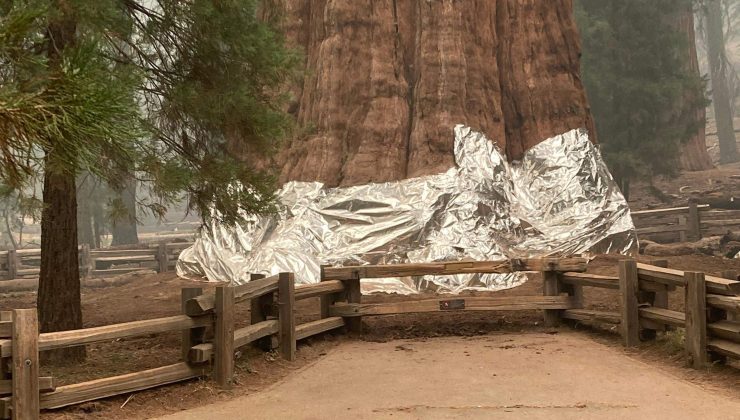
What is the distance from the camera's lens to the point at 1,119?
3932 millimetres

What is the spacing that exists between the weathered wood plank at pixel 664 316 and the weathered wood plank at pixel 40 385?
626cm

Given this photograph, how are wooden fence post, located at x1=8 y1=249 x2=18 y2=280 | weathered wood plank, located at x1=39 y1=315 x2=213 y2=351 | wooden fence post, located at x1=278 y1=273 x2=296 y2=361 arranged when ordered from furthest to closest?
wooden fence post, located at x1=8 y1=249 x2=18 y2=280 → wooden fence post, located at x1=278 y1=273 x2=296 y2=361 → weathered wood plank, located at x1=39 y1=315 x2=213 y2=351

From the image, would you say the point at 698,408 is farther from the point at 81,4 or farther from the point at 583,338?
the point at 81,4

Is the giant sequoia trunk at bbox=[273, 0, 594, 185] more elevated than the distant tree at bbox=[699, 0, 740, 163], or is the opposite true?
the distant tree at bbox=[699, 0, 740, 163]

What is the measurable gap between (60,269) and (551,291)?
256 inches

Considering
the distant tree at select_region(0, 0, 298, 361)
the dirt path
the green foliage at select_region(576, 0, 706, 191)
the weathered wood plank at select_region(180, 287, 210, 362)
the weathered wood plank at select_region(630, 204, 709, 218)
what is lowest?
the dirt path

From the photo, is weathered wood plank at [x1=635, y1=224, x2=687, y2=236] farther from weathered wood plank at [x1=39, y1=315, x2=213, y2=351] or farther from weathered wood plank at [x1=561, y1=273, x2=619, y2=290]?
weathered wood plank at [x1=39, y1=315, x2=213, y2=351]

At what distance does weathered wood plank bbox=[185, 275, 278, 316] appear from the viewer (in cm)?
736

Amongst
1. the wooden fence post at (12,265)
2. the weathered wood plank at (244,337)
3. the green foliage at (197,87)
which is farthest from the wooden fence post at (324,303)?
the wooden fence post at (12,265)

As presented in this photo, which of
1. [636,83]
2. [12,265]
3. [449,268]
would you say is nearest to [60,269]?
[449,268]

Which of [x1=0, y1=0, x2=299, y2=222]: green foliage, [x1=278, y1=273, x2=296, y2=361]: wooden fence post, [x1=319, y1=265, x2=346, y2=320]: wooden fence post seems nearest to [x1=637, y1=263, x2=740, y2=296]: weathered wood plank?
[x1=319, y1=265, x2=346, y2=320]: wooden fence post

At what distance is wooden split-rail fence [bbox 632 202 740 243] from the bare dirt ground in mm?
6035

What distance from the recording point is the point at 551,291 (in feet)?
36.1

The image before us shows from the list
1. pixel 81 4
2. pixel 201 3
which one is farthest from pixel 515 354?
pixel 81 4
